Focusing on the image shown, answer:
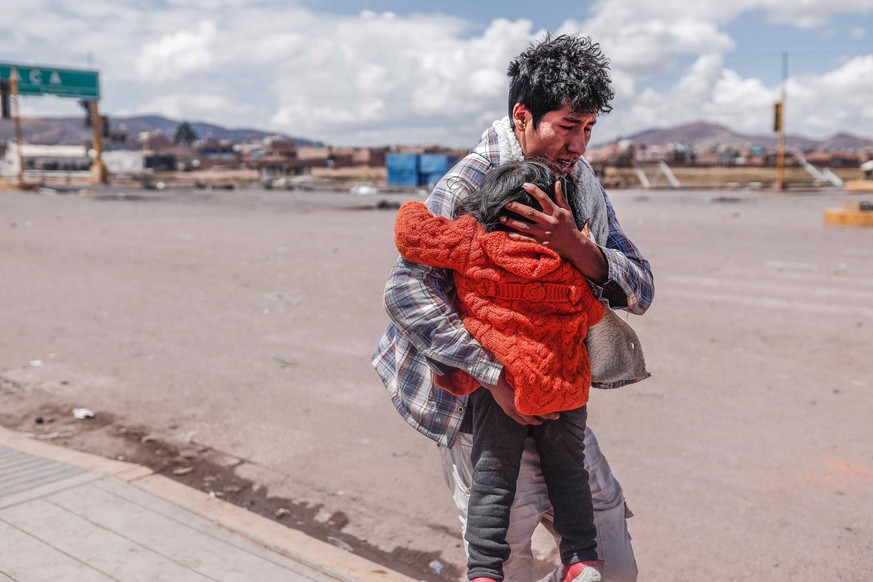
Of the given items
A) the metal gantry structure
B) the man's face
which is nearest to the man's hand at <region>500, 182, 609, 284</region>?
the man's face

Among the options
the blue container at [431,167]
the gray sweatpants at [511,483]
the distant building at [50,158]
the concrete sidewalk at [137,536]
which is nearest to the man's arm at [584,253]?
the gray sweatpants at [511,483]

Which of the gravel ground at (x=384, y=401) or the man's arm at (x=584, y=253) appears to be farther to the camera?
the gravel ground at (x=384, y=401)

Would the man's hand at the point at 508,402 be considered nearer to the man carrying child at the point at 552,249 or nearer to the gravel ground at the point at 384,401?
the man carrying child at the point at 552,249

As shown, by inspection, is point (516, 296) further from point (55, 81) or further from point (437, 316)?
point (55, 81)

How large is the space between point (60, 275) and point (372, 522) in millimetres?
7980

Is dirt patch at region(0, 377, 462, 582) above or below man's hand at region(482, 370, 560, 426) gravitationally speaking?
below

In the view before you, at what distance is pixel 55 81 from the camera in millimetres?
33406

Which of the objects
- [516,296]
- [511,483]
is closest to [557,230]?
[516,296]

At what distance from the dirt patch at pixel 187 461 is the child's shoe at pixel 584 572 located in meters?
1.41

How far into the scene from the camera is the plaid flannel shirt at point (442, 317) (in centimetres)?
193

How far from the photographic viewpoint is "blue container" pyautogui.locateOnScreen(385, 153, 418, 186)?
41406 mm

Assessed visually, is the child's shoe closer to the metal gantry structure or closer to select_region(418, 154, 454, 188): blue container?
the metal gantry structure

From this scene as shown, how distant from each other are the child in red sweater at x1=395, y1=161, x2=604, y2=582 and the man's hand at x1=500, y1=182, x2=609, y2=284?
2 centimetres

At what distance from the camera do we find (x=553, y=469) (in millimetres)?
2016
